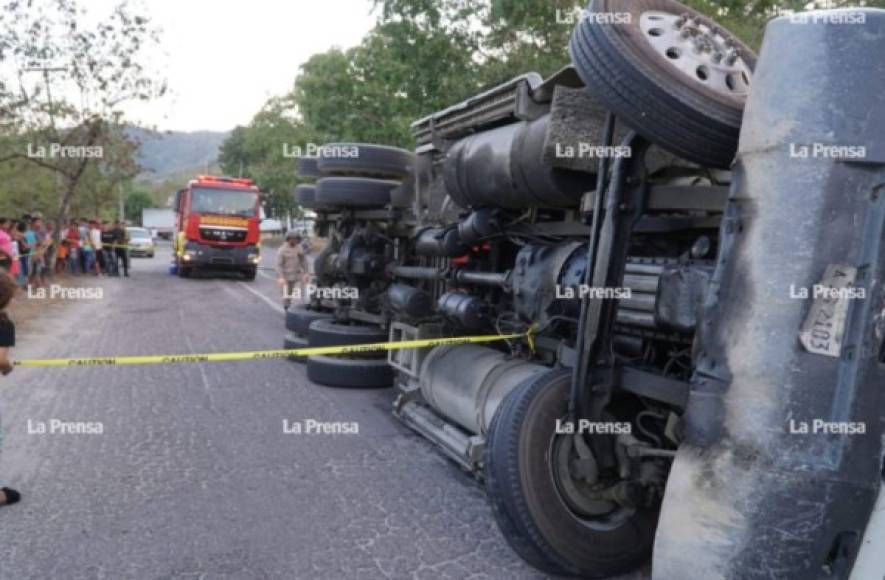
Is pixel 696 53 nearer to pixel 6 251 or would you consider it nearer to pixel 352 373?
pixel 352 373

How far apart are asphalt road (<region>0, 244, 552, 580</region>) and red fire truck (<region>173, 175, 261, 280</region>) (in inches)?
577

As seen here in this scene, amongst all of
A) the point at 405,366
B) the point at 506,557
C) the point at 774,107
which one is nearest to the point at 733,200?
the point at 774,107

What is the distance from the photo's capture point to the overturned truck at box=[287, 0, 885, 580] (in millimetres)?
2197

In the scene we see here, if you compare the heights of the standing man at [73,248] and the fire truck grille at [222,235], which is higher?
the fire truck grille at [222,235]

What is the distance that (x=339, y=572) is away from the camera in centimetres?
334

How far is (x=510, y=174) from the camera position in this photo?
4.14 meters

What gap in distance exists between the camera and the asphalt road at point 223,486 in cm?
344

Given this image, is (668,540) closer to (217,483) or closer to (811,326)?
(811,326)

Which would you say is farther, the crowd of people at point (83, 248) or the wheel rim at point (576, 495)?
the crowd of people at point (83, 248)

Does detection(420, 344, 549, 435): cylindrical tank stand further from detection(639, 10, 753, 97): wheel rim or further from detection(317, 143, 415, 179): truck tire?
detection(317, 143, 415, 179): truck tire

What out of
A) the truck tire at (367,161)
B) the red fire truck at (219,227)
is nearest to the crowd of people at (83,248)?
the red fire truck at (219,227)

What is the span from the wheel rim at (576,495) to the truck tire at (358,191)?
15.0 ft

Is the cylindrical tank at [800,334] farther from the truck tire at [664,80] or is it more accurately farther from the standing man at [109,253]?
the standing man at [109,253]

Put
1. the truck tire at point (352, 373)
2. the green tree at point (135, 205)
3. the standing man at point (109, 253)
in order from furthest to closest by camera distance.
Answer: the green tree at point (135, 205) < the standing man at point (109, 253) < the truck tire at point (352, 373)
